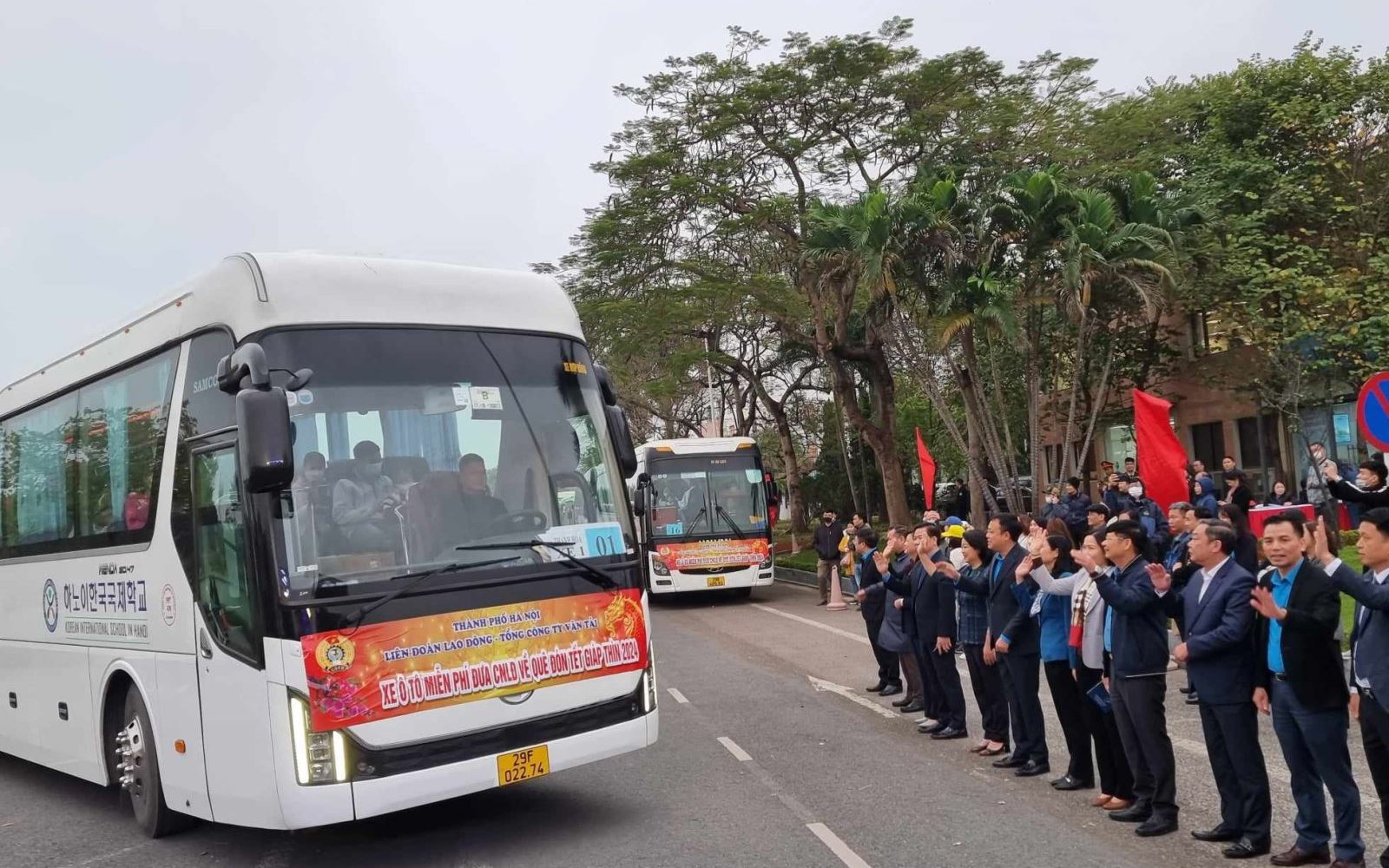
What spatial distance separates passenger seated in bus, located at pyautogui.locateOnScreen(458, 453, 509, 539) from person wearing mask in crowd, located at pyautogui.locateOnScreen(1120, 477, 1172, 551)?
26.1 feet

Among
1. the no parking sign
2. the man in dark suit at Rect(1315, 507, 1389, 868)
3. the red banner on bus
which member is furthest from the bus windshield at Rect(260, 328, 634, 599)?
the red banner on bus

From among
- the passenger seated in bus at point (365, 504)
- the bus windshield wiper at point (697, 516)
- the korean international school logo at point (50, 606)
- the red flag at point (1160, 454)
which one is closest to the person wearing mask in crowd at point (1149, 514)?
the red flag at point (1160, 454)

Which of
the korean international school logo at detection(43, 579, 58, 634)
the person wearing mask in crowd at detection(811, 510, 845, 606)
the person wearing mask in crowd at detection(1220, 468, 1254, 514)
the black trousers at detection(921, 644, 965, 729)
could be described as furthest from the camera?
the person wearing mask in crowd at detection(811, 510, 845, 606)

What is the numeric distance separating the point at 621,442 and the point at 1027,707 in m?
3.48

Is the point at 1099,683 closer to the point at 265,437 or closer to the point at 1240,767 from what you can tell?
the point at 1240,767

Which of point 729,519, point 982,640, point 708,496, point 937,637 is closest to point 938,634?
point 937,637

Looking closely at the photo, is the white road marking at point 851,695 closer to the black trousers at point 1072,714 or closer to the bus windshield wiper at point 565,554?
the black trousers at point 1072,714

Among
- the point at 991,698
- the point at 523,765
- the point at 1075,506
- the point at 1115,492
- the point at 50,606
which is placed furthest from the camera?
the point at 1115,492

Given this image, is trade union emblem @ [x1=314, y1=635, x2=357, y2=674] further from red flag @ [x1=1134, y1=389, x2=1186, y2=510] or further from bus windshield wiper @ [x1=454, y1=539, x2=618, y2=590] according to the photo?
red flag @ [x1=1134, y1=389, x2=1186, y2=510]

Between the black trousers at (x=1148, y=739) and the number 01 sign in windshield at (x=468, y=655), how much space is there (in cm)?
286

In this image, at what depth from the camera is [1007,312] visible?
885 inches

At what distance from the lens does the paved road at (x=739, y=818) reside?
6.80m

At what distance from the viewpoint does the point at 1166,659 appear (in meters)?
7.11

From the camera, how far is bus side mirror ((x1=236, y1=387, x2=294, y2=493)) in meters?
5.96
